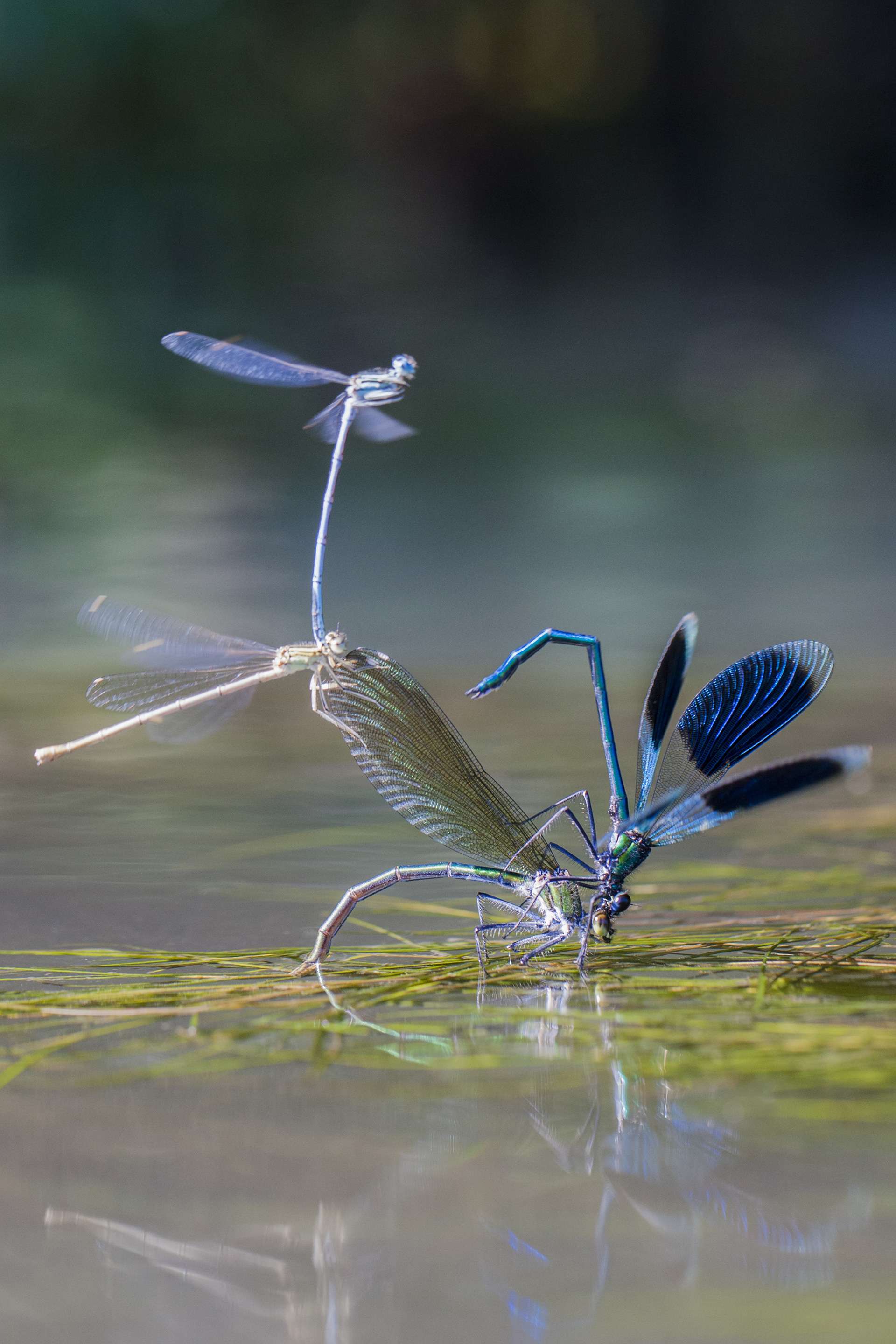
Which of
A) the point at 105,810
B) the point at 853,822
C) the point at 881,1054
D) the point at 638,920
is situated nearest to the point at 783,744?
the point at 853,822

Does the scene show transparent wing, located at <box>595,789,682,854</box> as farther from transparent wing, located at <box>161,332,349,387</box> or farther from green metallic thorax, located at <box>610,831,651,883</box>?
transparent wing, located at <box>161,332,349,387</box>

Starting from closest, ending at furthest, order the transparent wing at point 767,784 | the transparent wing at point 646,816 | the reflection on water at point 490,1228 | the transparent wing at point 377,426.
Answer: the reflection on water at point 490,1228, the transparent wing at point 767,784, the transparent wing at point 646,816, the transparent wing at point 377,426

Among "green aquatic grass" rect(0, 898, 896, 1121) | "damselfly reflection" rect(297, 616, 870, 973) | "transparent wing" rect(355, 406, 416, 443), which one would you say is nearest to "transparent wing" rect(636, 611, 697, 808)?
"damselfly reflection" rect(297, 616, 870, 973)

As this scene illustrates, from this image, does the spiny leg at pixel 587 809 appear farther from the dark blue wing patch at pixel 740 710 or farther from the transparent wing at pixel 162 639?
the transparent wing at pixel 162 639

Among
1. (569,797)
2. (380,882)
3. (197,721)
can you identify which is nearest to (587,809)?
(569,797)

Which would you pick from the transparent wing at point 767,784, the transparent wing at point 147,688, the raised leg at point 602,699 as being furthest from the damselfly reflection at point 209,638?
the transparent wing at point 767,784

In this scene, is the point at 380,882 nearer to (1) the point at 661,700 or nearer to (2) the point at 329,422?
(1) the point at 661,700
